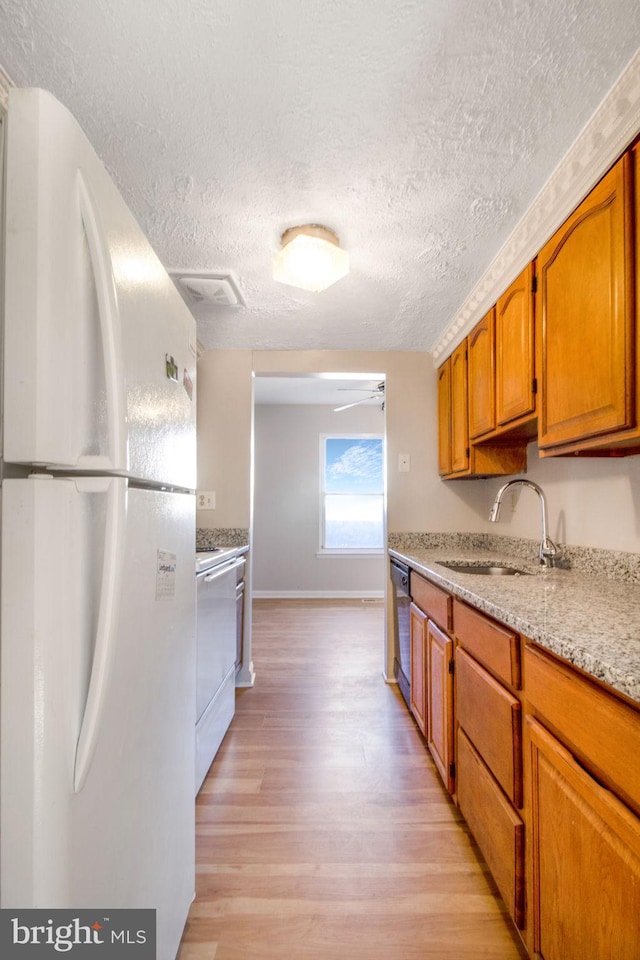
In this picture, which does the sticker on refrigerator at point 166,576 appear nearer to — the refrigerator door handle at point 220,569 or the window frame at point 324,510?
the refrigerator door handle at point 220,569

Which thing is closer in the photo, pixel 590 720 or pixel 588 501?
pixel 590 720

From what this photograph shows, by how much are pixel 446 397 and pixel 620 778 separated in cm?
234

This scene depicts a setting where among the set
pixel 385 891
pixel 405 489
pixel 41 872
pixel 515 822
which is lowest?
pixel 385 891

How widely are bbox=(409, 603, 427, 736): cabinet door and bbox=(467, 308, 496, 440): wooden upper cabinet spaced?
987 millimetres

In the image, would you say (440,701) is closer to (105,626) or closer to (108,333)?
(105,626)

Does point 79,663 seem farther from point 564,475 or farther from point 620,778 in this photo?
point 564,475

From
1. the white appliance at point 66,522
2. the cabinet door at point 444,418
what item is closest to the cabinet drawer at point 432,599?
the cabinet door at point 444,418

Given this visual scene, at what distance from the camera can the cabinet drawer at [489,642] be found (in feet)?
3.56

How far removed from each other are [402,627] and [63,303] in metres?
2.37

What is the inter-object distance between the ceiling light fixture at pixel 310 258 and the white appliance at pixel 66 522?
3.19ft

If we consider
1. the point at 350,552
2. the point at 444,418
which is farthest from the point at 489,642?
the point at 350,552

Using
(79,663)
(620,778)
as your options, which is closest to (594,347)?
(620,778)

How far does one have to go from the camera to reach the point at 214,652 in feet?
6.25

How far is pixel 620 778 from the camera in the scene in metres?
0.69
